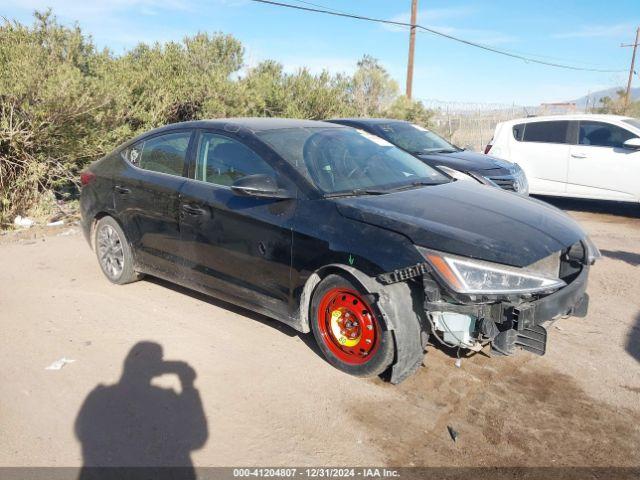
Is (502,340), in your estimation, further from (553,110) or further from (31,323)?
(553,110)

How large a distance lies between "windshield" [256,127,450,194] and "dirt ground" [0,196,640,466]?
1287 mm

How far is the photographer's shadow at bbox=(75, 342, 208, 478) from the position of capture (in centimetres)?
→ 285

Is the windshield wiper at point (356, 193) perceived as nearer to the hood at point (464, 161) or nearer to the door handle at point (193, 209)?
the door handle at point (193, 209)

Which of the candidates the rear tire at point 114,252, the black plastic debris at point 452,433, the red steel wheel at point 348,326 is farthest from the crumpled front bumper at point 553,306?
the rear tire at point 114,252

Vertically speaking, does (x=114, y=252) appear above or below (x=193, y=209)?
below

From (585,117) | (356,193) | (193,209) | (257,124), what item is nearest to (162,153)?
(193,209)

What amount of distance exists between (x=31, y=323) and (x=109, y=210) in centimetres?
128

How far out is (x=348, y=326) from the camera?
11.8 feet

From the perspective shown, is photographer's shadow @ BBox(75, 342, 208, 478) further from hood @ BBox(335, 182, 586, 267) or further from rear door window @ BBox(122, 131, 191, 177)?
rear door window @ BBox(122, 131, 191, 177)

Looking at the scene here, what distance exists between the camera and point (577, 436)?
3.03 metres

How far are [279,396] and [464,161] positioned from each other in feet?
19.3

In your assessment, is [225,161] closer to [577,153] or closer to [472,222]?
[472,222]

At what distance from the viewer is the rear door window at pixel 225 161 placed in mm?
4098

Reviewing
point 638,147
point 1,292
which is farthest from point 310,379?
point 638,147
